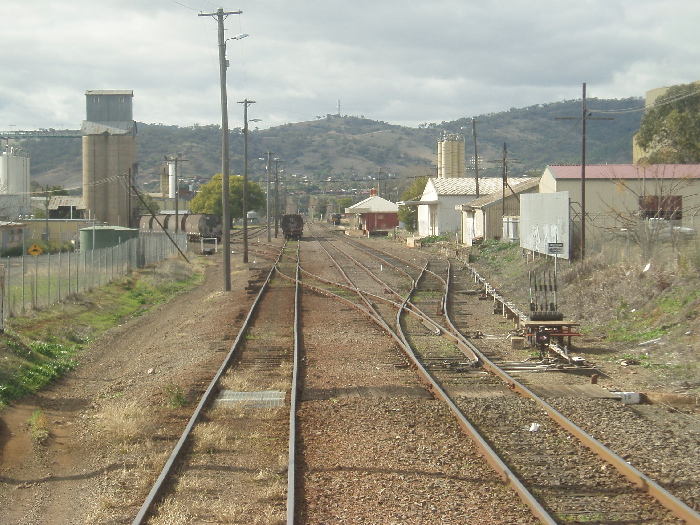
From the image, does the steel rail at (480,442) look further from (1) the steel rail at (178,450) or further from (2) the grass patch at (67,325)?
(2) the grass patch at (67,325)

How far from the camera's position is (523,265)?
3200 cm

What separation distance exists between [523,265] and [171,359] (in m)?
19.4

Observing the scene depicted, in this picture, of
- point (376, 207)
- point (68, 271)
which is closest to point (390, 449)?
point (68, 271)

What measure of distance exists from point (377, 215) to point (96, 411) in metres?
78.9

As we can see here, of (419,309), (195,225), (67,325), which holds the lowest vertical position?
(67,325)

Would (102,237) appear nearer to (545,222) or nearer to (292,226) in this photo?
(545,222)

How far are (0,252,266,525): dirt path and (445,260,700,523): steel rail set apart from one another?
479 centimetres

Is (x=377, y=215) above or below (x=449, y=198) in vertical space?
below

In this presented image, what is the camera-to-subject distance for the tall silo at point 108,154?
86.6 m

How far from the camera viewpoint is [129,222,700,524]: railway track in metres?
6.98

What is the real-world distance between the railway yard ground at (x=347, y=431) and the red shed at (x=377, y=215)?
2788 inches

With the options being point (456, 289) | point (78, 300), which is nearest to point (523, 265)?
point (456, 289)

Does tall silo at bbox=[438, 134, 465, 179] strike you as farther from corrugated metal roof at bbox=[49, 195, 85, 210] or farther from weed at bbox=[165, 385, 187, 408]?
weed at bbox=[165, 385, 187, 408]

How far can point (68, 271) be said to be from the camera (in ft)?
86.6
